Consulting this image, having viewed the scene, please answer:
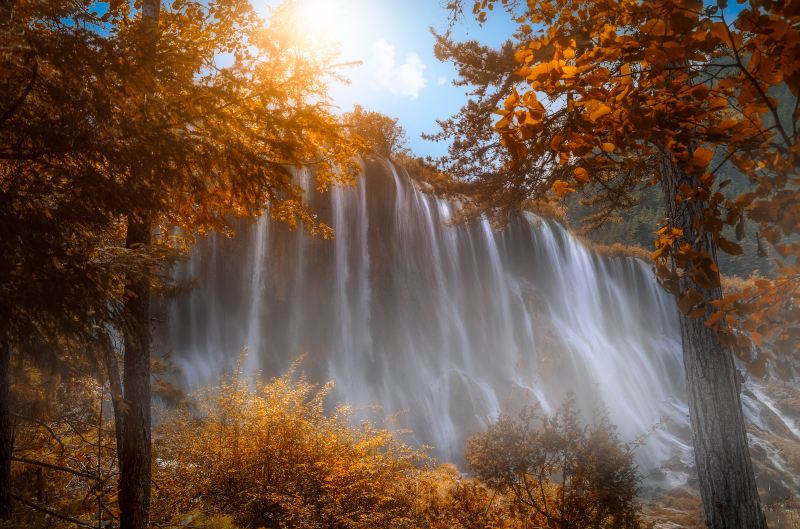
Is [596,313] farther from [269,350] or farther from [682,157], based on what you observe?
[682,157]

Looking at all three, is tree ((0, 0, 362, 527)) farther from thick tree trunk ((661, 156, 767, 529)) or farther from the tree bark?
thick tree trunk ((661, 156, 767, 529))

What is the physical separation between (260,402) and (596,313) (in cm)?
1919

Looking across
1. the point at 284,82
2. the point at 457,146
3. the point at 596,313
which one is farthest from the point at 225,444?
the point at 596,313

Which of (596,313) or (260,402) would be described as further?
(596,313)

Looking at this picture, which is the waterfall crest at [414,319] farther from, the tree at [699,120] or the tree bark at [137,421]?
the tree at [699,120]

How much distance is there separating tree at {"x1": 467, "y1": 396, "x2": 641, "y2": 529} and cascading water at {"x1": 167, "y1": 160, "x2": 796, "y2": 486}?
3.87 m

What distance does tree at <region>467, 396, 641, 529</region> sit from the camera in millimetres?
6117

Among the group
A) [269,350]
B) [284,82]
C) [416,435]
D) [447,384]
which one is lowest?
[416,435]

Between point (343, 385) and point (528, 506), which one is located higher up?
point (343, 385)

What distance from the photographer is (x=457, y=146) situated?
6418 millimetres

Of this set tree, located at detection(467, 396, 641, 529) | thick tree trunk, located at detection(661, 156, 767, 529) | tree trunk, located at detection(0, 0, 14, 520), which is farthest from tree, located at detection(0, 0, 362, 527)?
tree, located at detection(467, 396, 641, 529)

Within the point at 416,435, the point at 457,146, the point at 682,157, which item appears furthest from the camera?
the point at 416,435

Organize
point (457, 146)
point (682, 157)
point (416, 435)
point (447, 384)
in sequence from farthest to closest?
point (447, 384) → point (416, 435) → point (457, 146) → point (682, 157)

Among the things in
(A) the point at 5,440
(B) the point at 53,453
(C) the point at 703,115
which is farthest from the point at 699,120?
(B) the point at 53,453
